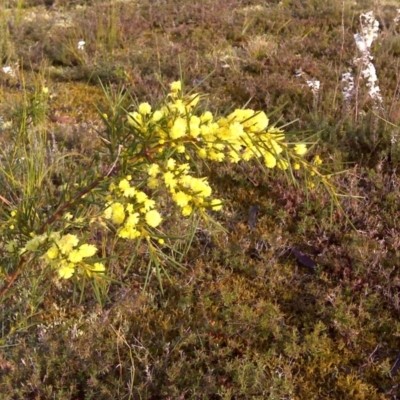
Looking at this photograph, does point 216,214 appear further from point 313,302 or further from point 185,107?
point 185,107

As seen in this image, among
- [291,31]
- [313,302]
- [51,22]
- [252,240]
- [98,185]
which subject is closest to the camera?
[98,185]

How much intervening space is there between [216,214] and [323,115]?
4.76 ft

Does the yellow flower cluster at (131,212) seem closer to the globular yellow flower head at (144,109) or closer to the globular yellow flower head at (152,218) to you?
the globular yellow flower head at (152,218)

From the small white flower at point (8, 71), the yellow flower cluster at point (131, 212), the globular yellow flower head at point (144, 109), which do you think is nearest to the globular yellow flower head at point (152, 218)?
the yellow flower cluster at point (131, 212)

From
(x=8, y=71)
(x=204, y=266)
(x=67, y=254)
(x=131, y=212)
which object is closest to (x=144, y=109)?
(x=131, y=212)

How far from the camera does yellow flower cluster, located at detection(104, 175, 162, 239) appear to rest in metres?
1.60

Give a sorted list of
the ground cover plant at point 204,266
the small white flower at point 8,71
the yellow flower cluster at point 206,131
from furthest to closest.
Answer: the small white flower at point 8,71 → the ground cover plant at point 204,266 → the yellow flower cluster at point 206,131

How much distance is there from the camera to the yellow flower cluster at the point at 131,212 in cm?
160

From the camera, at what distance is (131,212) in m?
1.61

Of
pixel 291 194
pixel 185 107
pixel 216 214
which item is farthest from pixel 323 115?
pixel 185 107

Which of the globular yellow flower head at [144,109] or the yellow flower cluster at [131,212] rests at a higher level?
the globular yellow flower head at [144,109]

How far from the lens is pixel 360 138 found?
4.03 m

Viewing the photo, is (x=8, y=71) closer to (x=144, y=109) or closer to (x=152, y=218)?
(x=144, y=109)

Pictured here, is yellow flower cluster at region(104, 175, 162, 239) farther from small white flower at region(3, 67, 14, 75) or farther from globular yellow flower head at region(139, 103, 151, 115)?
Result: small white flower at region(3, 67, 14, 75)
